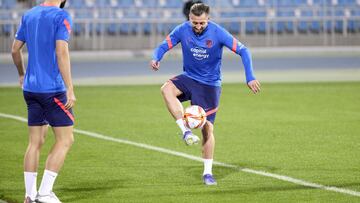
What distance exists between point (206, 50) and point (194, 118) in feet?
2.64

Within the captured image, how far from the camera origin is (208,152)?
36.8 ft

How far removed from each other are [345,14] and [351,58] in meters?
2.38

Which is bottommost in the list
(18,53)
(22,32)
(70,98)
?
(70,98)

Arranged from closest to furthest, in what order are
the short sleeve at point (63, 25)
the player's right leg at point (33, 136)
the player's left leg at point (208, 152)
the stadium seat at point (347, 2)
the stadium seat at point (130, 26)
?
the short sleeve at point (63, 25) → the player's right leg at point (33, 136) → the player's left leg at point (208, 152) → the stadium seat at point (130, 26) → the stadium seat at point (347, 2)

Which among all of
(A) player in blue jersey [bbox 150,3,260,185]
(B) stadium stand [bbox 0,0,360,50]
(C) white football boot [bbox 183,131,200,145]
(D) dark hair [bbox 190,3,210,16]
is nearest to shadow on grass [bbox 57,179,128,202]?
(C) white football boot [bbox 183,131,200,145]

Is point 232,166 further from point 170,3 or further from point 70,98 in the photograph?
point 170,3

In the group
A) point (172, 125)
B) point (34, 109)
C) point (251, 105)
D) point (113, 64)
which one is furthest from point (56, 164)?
point (113, 64)

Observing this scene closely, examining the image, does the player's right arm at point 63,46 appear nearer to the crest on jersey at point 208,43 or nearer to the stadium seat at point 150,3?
the crest on jersey at point 208,43

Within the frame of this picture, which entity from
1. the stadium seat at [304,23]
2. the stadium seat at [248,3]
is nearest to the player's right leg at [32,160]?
the stadium seat at [304,23]

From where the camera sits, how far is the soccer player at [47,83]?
9.09 m

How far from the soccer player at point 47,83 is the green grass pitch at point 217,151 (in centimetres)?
63

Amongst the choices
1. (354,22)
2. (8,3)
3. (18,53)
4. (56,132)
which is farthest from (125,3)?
(56,132)

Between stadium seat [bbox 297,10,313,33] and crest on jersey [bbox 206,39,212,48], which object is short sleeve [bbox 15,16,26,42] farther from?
stadium seat [bbox 297,10,313,33]

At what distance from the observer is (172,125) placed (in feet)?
56.7
